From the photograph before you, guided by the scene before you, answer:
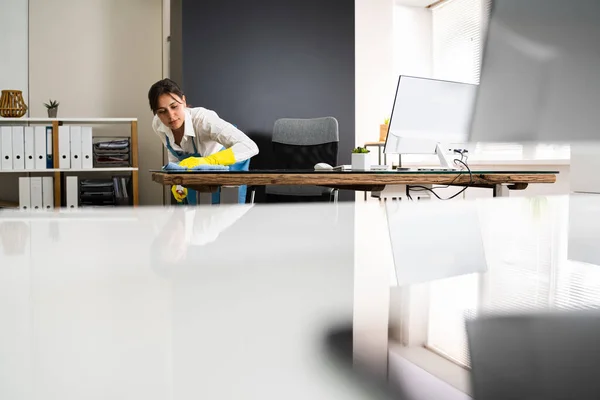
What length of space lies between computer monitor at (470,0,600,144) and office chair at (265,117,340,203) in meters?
2.93

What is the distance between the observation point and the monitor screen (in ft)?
7.41

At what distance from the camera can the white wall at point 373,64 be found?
5.00m

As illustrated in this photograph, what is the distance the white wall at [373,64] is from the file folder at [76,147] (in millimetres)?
2442

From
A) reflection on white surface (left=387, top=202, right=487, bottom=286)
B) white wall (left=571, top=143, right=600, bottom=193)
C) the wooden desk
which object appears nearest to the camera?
reflection on white surface (left=387, top=202, right=487, bottom=286)

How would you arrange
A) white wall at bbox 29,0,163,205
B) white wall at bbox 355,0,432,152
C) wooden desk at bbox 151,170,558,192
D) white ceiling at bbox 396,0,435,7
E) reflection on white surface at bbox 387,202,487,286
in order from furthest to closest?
white ceiling at bbox 396,0,435,7 → white wall at bbox 355,0,432,152 → white wall at bbox 29,0,163,205 → wooden desk at bbox 151,170,558,192 → reflection on white surface at bbox 387,202,487,286

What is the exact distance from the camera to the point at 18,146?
161 inches

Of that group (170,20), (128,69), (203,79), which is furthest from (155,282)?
(128,69)

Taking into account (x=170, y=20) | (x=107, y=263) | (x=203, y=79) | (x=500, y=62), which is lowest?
(x=107, y=263)

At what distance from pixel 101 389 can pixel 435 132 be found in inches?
94.4

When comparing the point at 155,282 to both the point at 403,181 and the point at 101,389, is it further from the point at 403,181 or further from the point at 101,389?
the point at 403,181

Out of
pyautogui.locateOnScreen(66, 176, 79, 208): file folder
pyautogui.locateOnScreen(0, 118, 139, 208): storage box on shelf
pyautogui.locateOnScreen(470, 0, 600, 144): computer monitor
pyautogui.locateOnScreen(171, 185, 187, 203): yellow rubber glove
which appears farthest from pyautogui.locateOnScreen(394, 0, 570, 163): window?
pyautogui.locateOnScreen(470, 0, 600, 144): computer monitor

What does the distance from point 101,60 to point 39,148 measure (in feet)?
3.34

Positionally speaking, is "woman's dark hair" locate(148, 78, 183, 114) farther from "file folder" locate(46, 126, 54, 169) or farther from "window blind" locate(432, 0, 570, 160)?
"window blind" locate(432, 0, 570, 160)

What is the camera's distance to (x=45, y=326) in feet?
0.60
